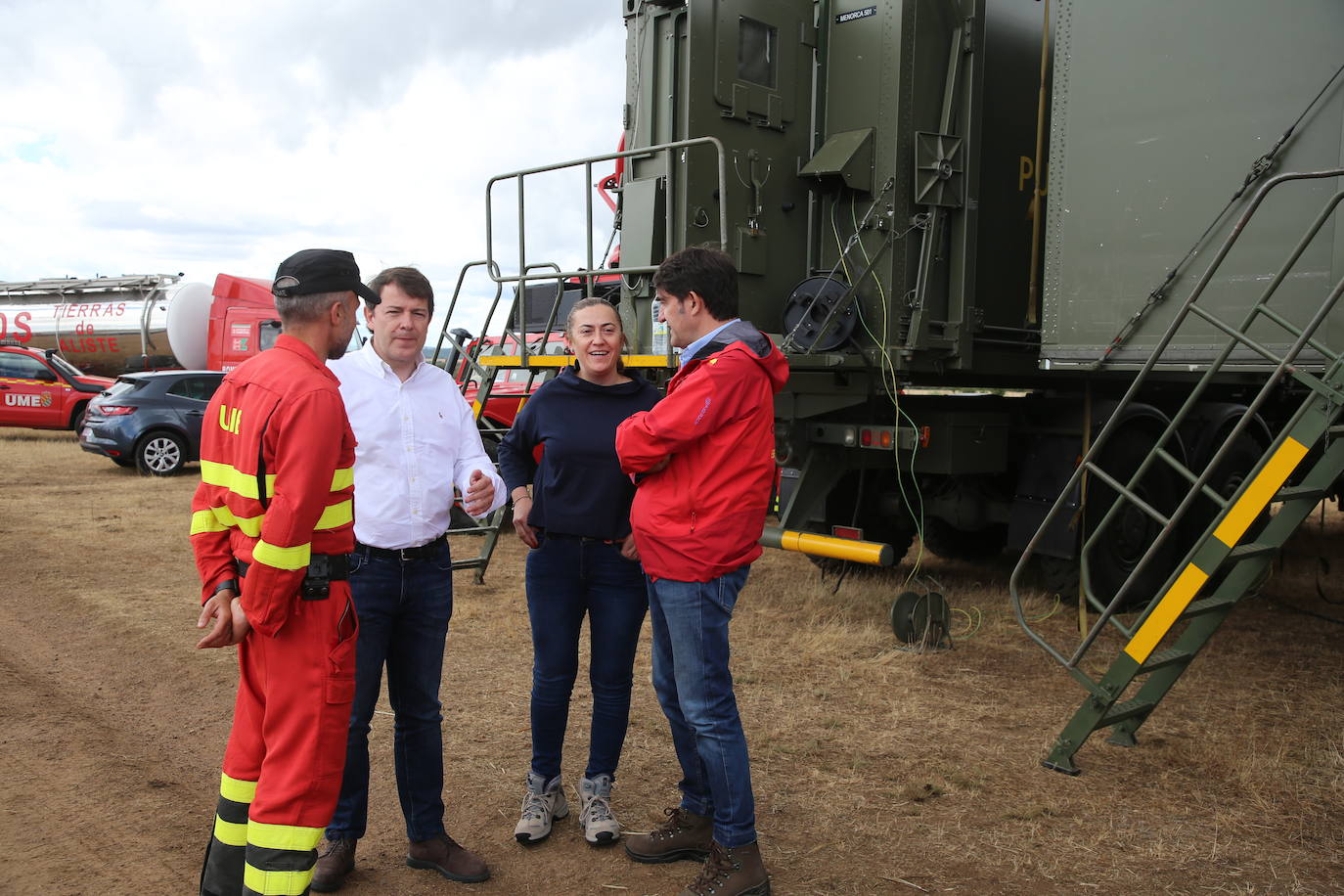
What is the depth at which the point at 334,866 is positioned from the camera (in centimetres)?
325

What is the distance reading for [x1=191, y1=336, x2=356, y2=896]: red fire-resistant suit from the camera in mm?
2463

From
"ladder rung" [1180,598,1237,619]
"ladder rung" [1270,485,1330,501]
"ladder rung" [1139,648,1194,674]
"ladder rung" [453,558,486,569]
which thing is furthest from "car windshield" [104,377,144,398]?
"ladder rung" [1270,485,1330,501]

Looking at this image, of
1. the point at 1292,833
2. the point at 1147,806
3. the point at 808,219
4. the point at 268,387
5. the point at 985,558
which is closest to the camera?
the point at 268,387

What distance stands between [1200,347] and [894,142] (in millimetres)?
2115

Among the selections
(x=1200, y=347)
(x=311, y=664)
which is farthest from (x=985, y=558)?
(x=311, y=664)

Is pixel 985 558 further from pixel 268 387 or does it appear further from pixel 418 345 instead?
pixel 268 387

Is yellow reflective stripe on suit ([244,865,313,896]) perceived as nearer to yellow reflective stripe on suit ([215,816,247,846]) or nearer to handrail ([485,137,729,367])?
yellow reflective stripe on suit ([215,816,247,846])

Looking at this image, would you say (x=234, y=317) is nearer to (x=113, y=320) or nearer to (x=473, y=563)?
(x=113, y=320)

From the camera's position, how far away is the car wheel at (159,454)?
46.1ft

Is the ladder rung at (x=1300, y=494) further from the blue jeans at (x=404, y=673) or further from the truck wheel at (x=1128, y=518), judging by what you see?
the blue jeans at (x=404, y=673)

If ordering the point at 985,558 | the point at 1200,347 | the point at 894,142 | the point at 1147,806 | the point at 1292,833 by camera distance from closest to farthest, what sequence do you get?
the point at 1292,833 < the point at 1147,806 < the point at 1200,347 < the point at 894,142 < the point at 985,558

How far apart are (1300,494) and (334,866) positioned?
3.80 metres

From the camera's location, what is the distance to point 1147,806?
13.2 ft

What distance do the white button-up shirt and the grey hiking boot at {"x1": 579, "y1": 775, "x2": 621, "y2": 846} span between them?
105 centimetres
